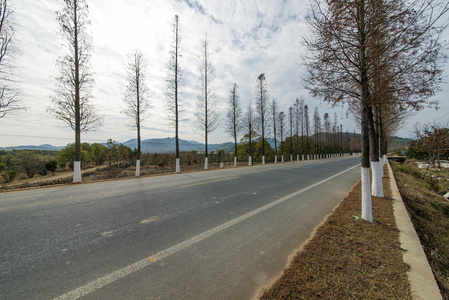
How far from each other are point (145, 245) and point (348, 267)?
9.87 feet

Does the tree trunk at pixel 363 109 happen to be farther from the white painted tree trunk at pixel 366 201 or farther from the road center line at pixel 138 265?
the road center line at pixel 138 265

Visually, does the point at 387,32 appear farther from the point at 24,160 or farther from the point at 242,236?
the point at 24,160

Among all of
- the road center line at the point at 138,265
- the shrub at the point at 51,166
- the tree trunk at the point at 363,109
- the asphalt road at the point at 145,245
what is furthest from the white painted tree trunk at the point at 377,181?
the shrub at the point at 51,166

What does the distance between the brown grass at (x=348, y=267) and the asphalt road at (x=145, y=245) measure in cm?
27

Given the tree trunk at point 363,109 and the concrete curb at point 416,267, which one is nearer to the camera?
the concrete curb at point 416,267

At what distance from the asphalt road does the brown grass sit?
0.27m

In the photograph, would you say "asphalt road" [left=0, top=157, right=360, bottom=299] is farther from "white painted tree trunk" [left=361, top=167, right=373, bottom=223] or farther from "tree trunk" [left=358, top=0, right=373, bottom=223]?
"tree trunk" [left=358, top=0, right=373, bottom=223]

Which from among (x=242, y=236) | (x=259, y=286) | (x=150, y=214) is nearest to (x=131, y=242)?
(x=150, y=214)

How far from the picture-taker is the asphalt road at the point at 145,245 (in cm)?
202

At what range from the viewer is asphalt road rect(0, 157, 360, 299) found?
2021 millimetres

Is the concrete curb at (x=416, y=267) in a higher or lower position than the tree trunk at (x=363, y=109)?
lower

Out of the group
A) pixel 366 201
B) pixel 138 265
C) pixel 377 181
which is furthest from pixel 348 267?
pixel 377 181

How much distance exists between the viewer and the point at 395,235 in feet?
11.0

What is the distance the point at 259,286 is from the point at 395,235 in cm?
311
